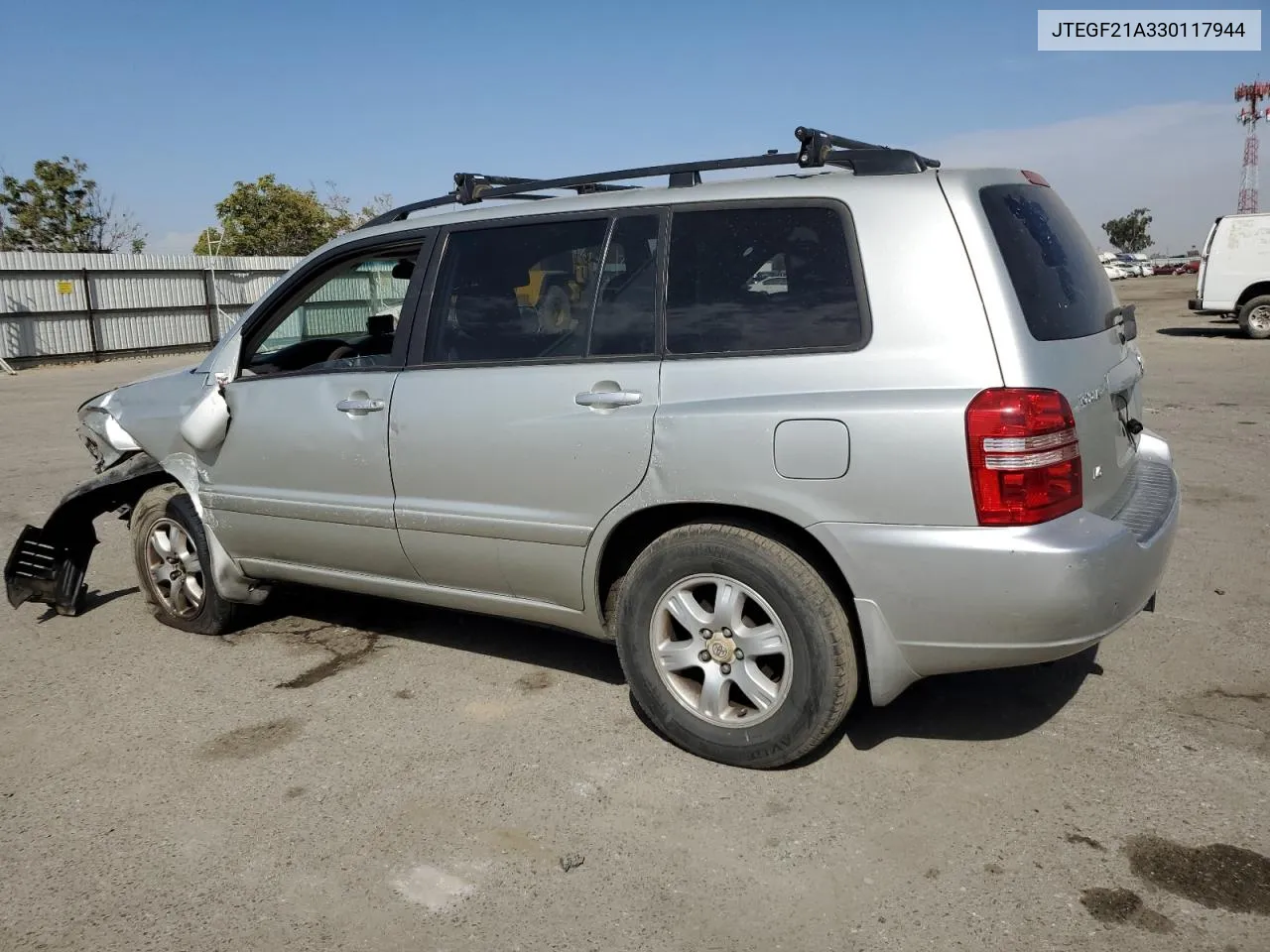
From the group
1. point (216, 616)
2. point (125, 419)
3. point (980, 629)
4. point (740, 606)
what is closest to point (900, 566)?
point (980, 629)

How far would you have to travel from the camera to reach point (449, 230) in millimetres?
4125

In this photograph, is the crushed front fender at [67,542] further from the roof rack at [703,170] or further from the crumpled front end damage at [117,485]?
the roof rack at [703,170]

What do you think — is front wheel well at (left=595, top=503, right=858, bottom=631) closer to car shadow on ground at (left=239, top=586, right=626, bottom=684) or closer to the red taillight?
the red taillight

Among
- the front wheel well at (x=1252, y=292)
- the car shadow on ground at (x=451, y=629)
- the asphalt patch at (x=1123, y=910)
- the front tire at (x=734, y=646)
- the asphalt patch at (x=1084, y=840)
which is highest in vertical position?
the front wheel well at (x=1252, y=292)

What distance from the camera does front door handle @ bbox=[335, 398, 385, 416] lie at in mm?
4070

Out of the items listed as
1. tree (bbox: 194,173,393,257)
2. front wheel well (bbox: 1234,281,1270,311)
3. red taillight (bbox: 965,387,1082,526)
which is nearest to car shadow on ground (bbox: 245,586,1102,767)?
red taillight (bbox: 965,387,1082,526)

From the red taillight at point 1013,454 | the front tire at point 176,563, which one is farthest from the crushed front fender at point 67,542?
the red taillight at point 1013,454

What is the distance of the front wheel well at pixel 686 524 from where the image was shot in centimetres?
328

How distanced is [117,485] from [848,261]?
12.3 feet

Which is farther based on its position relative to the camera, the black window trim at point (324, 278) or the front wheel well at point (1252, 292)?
the front wheel well at point (1252, 292)

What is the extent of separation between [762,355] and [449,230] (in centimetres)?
152

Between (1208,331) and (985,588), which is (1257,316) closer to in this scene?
(1208,331)

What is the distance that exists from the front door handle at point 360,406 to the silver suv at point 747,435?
0.01 m

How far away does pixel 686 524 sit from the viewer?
11.5ft
